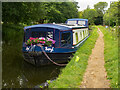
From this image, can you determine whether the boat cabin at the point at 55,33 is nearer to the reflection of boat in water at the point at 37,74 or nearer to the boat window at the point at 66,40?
the boat window at the point at 66,40

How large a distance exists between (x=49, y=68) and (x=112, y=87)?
535 cm

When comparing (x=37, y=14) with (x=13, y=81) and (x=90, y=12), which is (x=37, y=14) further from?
(x=90, y=12)

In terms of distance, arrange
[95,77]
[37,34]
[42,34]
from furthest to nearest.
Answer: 1. [37,34]
2. [42,34]
3. [95,77]

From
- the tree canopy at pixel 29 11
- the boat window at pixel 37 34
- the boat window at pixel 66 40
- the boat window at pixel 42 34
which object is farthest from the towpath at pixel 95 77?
the tree canopy at pixel 29 11

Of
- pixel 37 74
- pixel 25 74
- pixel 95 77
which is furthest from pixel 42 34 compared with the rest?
pixel 95 77

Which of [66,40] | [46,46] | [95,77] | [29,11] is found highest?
[29,11]

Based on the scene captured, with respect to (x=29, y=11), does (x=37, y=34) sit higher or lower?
lower

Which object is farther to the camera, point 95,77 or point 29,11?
point 29,11

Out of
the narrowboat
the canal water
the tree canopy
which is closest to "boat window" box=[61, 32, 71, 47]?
the narrowboat

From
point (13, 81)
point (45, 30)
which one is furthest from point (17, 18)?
point (13, 81)

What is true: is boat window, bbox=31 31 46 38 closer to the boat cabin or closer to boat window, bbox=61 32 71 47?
the boat cabin

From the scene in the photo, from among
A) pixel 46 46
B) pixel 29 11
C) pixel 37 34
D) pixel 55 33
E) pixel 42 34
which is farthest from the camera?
pixel 29 11

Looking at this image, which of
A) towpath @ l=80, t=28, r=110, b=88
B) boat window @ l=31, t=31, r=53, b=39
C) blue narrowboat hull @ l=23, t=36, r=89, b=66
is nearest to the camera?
towpath @ l=80, t=28, r=110, b=88

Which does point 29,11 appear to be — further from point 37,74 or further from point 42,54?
point 37,74
